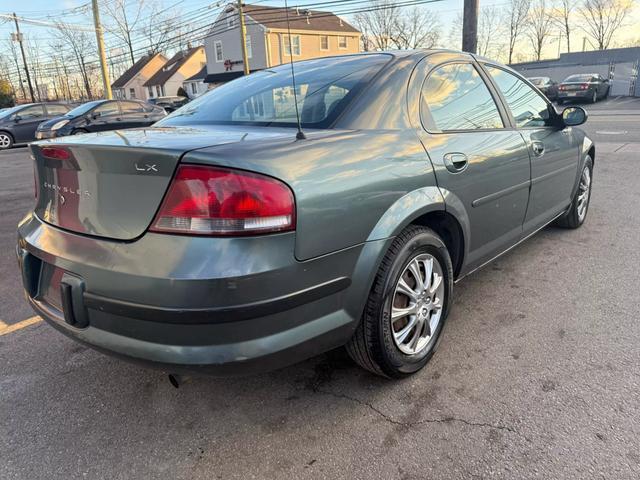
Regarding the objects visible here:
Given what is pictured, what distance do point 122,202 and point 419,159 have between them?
136 cm

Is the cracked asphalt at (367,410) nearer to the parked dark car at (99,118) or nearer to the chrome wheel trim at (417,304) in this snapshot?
the chrome wheel trim at (417,304)

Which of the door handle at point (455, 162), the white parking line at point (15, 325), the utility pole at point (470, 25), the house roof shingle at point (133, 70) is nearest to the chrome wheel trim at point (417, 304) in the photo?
the door handle at point (455, 162)

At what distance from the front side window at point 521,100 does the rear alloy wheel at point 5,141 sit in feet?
54.8

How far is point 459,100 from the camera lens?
9.45ft

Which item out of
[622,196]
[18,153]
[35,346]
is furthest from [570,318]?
[18,153]

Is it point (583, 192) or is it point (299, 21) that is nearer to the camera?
point (583, 192)

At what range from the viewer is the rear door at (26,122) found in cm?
1561

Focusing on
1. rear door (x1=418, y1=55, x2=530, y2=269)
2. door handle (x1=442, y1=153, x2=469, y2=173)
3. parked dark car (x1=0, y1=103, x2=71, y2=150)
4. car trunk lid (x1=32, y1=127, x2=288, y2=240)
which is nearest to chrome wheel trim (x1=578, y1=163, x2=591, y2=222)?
rear door (x1=418, y1=55, x2=530, y2=269)

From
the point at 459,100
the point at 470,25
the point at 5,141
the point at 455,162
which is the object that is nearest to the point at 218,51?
the point at 5,141

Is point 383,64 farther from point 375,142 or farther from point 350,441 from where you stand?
point 350,441

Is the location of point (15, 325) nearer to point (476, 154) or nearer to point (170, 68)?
point (476, 154)

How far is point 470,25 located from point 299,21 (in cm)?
3269

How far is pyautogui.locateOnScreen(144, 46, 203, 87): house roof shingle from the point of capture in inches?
2119

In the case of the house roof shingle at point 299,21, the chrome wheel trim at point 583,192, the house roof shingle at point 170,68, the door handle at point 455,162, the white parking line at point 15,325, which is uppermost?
the house roof shingle at point 299,21
